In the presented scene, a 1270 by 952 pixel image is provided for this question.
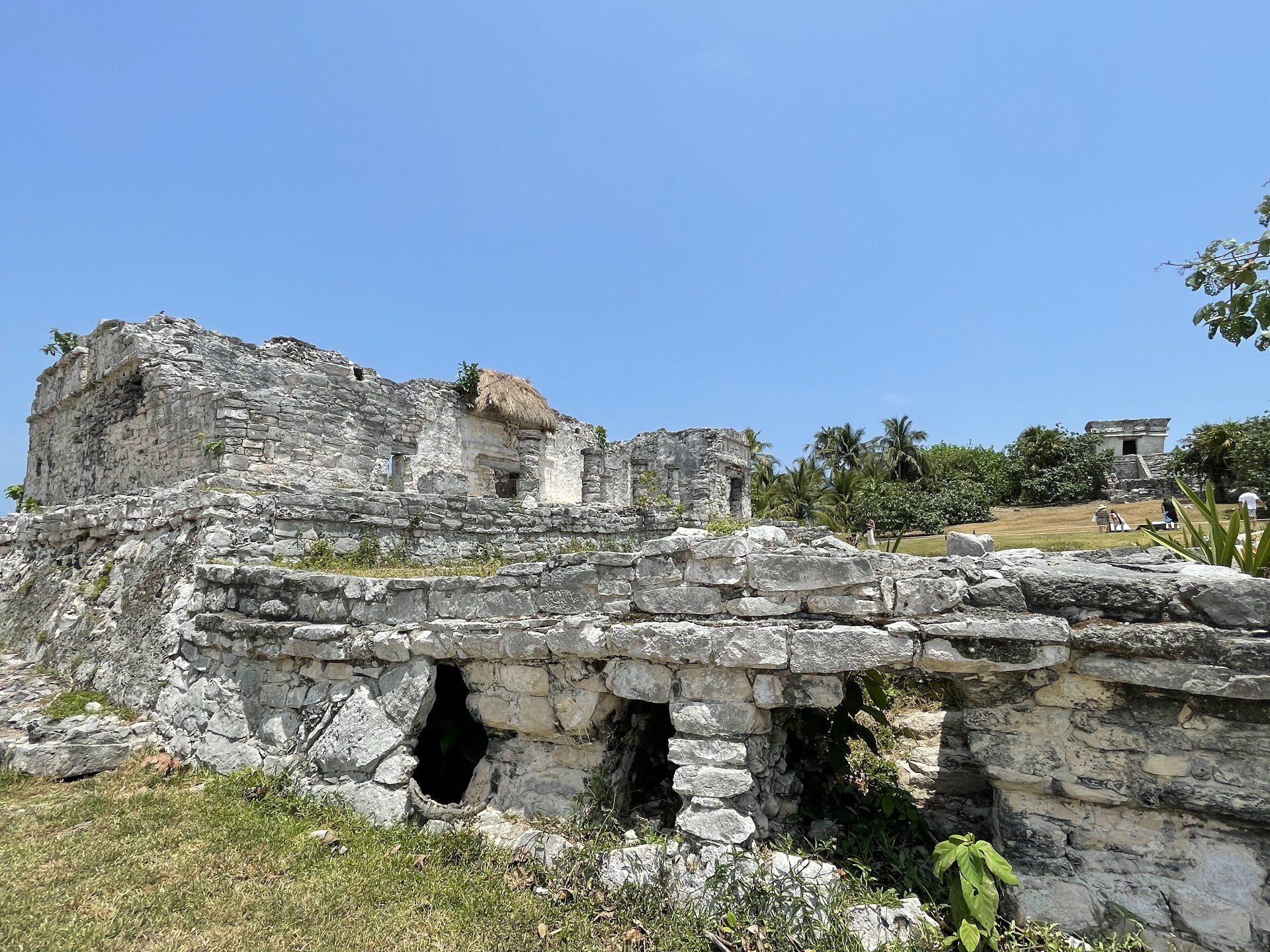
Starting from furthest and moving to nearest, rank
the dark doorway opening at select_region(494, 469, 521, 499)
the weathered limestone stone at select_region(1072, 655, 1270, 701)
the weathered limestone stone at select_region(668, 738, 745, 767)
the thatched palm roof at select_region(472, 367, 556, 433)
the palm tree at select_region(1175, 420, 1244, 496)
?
the palm tree at select_region(1175, 420, 1244, 496)
the dark doorway opening at select_region(494, 469, 521, 499)
the thatched palm roof at select_region(472, 367, 556, 433)
the weathered limestone stone at select_region(668, 738, 745, 767)
the weathered limestone stone at select_region(1072, 655, 1270, 701)

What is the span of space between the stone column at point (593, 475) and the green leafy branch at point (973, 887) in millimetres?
14808

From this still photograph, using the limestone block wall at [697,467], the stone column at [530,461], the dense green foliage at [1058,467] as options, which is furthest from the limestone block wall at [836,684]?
the dense green foliage at [1058,467]

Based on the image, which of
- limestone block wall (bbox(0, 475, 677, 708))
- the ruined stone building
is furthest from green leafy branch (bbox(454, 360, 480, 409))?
limestone block wall (bbox(0, 475, 677, 708))

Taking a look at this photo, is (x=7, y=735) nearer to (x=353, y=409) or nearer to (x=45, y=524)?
(x=45, y=524)

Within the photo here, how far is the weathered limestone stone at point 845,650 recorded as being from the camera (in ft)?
12.1

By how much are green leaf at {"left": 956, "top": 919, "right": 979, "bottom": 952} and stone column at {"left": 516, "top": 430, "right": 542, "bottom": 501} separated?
45.3 ft

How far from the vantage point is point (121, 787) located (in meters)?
5.16

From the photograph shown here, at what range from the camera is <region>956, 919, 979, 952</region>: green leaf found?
3.18m

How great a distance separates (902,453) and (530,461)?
3082 centimetres

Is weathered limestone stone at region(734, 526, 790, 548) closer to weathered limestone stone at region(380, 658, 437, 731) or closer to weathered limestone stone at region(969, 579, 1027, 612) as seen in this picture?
weathered limestone stone at region(969, 579, 1027, 612)

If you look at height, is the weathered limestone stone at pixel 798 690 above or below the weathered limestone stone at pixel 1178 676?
below

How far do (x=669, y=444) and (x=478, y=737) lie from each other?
1198 centimetres

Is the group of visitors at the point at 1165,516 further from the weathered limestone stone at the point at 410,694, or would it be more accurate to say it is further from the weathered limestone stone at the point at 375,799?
the weathered limestone stone at the point at 375,799

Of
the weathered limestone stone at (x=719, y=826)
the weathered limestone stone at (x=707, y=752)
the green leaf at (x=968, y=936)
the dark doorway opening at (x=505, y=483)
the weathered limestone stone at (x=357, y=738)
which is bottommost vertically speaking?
the green leaf at (x=968, y=936)
